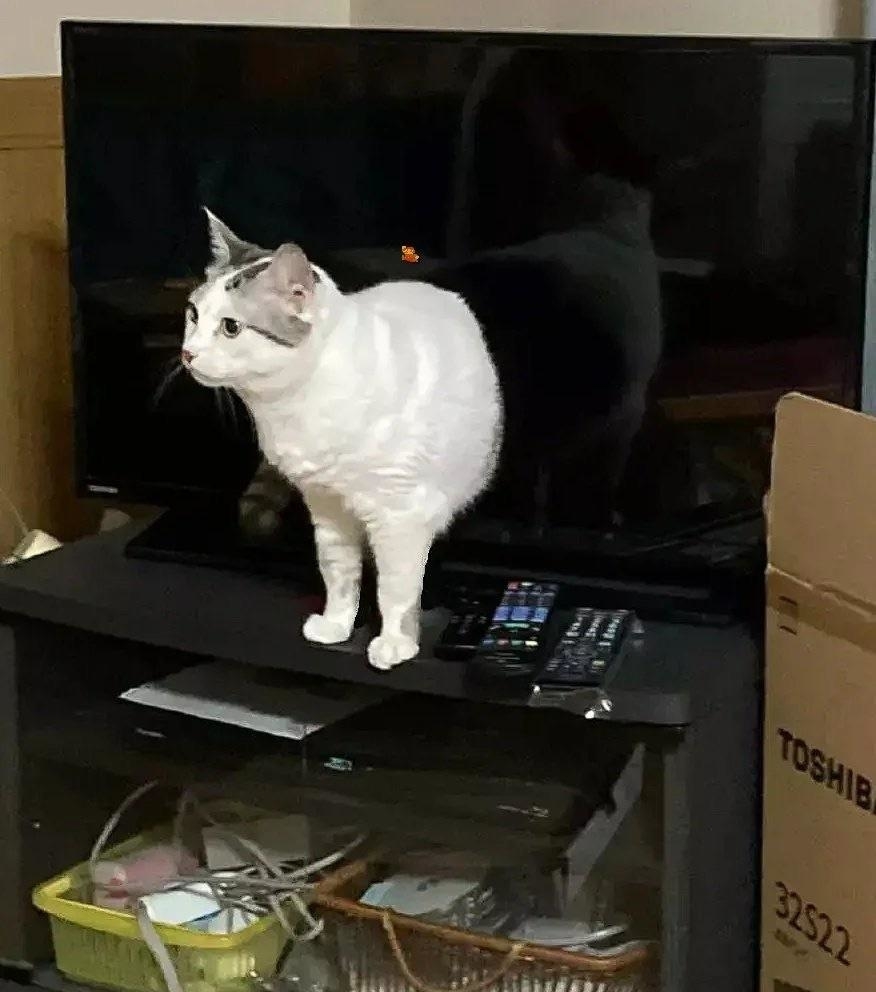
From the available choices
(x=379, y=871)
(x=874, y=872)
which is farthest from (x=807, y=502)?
(x=379, y=871)

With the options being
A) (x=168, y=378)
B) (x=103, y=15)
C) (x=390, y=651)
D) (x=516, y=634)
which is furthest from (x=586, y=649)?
(x=103, y=15)

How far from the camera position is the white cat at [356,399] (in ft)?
3.92

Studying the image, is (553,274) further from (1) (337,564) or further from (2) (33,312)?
(2) (33,312)

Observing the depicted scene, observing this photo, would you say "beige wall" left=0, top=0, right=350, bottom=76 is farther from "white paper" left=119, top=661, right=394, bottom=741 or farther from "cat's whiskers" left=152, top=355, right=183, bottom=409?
"white paper" left=119, top=661, right=394, bottom=741

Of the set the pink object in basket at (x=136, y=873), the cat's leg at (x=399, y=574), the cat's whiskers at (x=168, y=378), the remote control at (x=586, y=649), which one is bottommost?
the pink object in basket at (x=136, y=873)

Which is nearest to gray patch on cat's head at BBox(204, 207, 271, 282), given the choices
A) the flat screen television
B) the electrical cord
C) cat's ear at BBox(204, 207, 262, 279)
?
cat's ear at BBox(204, 207, 262, 279)

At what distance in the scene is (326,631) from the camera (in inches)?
51.9

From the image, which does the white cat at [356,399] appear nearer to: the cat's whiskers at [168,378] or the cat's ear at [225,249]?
the cat's ear at [225,249]

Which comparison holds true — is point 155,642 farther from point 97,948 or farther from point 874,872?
point 874,872

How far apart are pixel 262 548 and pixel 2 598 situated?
26 centimetres

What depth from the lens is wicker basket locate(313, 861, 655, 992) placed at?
1.29m

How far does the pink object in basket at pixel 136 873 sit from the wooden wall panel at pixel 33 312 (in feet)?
1.37

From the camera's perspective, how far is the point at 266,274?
3.87 ft

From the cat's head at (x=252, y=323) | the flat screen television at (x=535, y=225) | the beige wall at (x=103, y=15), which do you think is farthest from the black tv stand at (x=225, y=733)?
the beige wall at (x=103, y=15)
